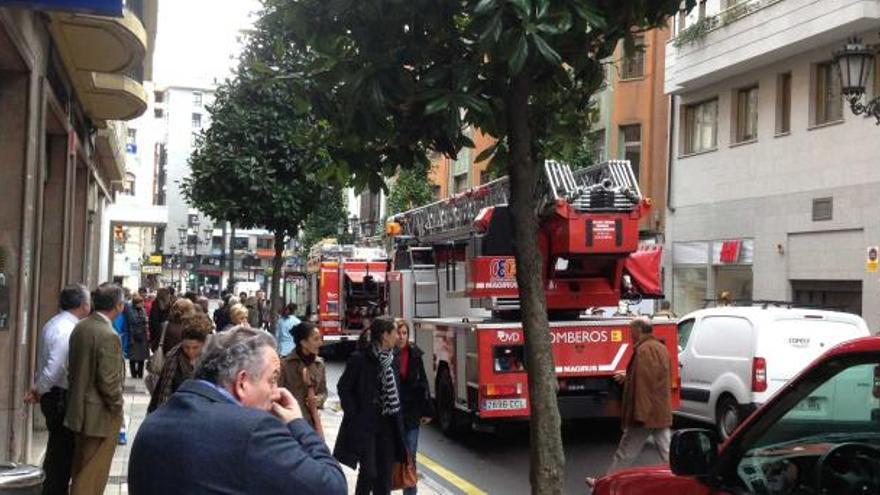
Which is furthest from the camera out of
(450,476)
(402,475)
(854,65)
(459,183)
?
(459,183)

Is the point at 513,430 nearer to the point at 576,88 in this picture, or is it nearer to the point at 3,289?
the point at 3,289

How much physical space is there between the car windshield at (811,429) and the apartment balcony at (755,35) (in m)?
17.2

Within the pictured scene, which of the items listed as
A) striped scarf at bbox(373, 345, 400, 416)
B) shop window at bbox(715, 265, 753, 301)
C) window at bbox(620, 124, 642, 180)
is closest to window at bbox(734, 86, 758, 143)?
shop window at bbox(715, 265, 753, 301)

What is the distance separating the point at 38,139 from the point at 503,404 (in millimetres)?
5696

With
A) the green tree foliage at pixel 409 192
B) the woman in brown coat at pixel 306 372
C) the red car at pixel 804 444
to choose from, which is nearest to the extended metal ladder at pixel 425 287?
the woman in brown coat at pixel 306 372

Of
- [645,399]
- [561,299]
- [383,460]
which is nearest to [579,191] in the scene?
[561,299]

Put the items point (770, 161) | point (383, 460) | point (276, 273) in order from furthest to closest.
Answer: point (770, 161) → point (276, 273) → point (383, 460)

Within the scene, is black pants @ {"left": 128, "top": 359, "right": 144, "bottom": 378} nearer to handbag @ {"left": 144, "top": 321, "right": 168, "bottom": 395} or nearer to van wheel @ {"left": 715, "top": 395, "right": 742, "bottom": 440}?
handbag @ {"left": 144, "top": 321, "right": 168, "bottom": 395}

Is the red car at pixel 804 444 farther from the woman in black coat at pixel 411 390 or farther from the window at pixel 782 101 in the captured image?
the window at pixel 782 101

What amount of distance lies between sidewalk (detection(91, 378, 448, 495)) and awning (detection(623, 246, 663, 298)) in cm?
418

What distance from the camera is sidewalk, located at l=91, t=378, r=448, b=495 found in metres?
8.41

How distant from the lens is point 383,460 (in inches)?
280

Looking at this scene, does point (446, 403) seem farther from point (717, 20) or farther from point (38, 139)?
point (717, 20)

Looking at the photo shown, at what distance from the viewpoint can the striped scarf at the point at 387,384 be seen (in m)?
7.12
